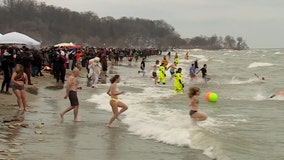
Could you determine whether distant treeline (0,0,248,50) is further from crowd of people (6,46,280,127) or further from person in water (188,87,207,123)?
person in water (188,87,207,123)

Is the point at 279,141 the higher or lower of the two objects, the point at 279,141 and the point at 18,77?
the lower

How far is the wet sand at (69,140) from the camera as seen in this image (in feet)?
25.3

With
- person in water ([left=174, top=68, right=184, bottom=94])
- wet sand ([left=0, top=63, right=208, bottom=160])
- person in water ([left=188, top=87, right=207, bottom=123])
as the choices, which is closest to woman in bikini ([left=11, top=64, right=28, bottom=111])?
wet sand ([left=0, top=63, right=208, bottom=160])

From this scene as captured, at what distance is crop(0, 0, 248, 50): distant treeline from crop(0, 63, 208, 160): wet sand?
376ft

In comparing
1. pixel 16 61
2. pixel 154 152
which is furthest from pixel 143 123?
pixel 16 61

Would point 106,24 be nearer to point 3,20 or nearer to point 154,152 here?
point 3,20

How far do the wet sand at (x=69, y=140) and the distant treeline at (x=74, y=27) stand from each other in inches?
4512

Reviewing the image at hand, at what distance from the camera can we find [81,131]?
10023 millimetres

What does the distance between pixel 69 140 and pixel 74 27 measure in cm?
15271

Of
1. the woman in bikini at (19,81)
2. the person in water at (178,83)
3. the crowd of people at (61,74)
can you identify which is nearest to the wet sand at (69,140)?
the woman in bikini at (19,81)

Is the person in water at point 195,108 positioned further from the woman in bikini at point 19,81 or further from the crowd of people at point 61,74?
the woman in bikini at point 19,81

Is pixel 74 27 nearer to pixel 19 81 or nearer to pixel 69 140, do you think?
pixel 19 81

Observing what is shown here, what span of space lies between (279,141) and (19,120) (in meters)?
6.24

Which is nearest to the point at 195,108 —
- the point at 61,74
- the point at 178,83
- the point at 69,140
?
the point at 69,140
